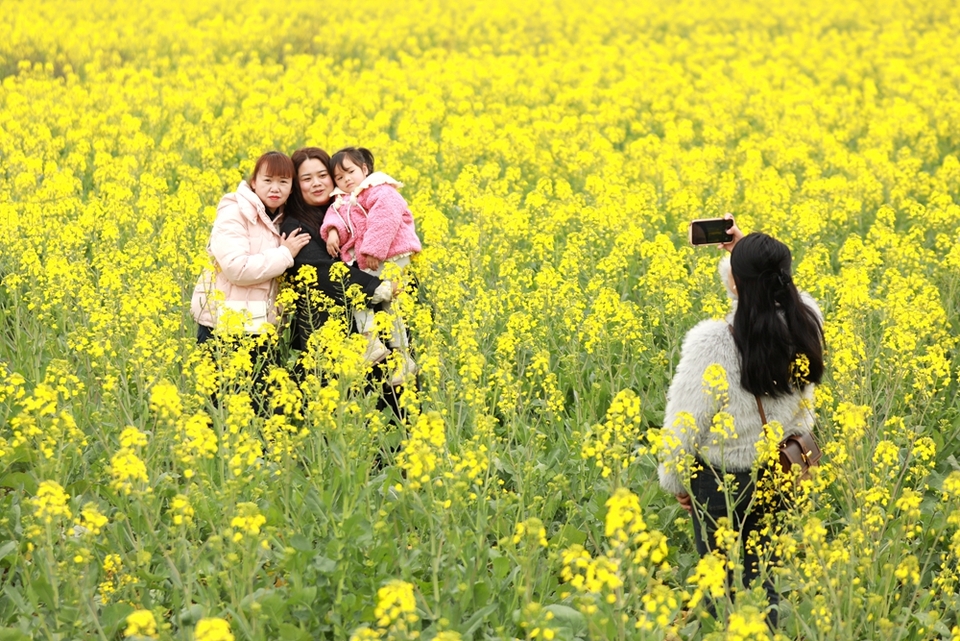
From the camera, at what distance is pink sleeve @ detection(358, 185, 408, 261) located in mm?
6027

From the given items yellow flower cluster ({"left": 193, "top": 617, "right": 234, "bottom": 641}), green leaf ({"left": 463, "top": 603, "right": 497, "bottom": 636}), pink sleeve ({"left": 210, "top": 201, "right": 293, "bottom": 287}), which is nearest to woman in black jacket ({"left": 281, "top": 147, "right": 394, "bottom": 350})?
pink sleeve ({"left": 210, "top": 201, "right": 293, "bottom": 287})

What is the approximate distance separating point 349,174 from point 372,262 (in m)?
0.49

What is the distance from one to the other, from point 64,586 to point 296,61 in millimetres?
14674

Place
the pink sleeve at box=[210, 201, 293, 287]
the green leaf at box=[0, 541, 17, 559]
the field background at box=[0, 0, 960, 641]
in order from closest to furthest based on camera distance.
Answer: the field background at box=[0, 0, 960, 641], the green leaf at box=[0, 541, 17, 559], the pink sleeve at box=[210, 201, 293, 287]

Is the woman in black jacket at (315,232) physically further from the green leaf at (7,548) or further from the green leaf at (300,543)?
the green leaf at (7,548)

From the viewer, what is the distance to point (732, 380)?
4.52 metres

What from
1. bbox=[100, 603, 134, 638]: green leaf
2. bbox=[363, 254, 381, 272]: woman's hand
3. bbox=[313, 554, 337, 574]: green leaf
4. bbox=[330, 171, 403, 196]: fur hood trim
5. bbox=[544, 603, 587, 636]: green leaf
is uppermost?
bbox=[330, 171, 403, 196]: fur hood trim

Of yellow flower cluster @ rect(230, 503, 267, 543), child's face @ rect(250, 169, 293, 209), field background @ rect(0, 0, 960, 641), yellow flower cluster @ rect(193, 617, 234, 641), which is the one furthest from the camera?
child's face @ rect(250, 169, 293, 209)

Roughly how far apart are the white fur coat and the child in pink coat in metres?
1.80

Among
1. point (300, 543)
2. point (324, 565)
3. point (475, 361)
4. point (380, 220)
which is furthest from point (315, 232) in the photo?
point (324, 565)

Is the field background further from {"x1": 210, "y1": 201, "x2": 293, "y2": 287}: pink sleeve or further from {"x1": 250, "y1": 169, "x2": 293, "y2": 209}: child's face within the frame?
{"x1": 250, "y1": 169, "x2": 293, "y2": 209}: child's face

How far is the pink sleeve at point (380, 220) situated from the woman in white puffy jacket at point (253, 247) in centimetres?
33

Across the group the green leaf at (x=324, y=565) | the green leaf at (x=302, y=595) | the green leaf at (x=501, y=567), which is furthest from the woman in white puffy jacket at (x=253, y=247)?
the green leaf at (x=501, y=567)

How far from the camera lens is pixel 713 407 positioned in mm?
4410
